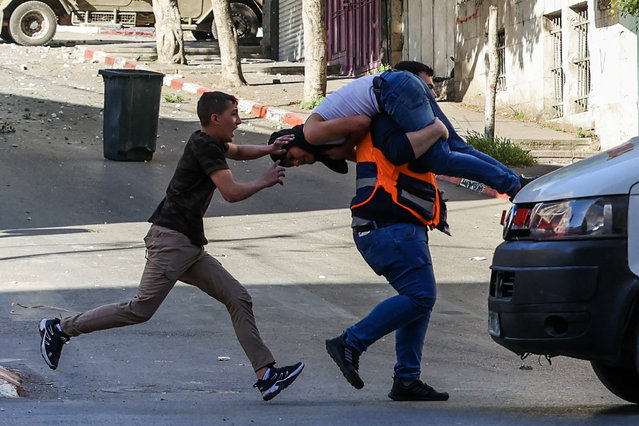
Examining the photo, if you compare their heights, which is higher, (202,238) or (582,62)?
(582,62)

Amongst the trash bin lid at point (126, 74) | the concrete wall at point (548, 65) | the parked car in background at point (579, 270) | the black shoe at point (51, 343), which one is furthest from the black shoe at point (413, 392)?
the concrete wall at point (548, 65)

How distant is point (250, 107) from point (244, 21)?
12993 millimetres

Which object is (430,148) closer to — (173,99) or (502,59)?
(173,99)

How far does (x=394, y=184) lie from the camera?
5348 millimetres

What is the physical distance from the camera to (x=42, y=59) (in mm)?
26984

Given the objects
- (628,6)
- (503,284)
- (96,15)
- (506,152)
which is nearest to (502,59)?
(506,152)

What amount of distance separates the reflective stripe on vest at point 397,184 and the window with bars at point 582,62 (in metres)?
13.7

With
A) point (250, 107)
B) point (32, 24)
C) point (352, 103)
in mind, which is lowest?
point (250, 107)

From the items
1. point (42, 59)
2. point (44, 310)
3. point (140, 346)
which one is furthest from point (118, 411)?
point (42, 59)

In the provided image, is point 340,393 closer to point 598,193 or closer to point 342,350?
point 342,350

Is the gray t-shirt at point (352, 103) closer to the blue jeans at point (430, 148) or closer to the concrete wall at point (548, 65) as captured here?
the blue jeans at point (430, 148)

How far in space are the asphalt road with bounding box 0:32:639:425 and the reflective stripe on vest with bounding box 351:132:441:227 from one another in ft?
3.10

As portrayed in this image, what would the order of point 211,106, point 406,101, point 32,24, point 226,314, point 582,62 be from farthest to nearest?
point 32,24 → point 582,62 → point 226,314 → point 211,106 → point 406,101

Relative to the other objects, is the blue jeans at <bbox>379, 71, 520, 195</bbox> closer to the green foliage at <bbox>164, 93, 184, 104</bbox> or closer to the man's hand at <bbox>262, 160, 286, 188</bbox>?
the man's hand at <bbox>262, 160, 286, 188</bbox>
